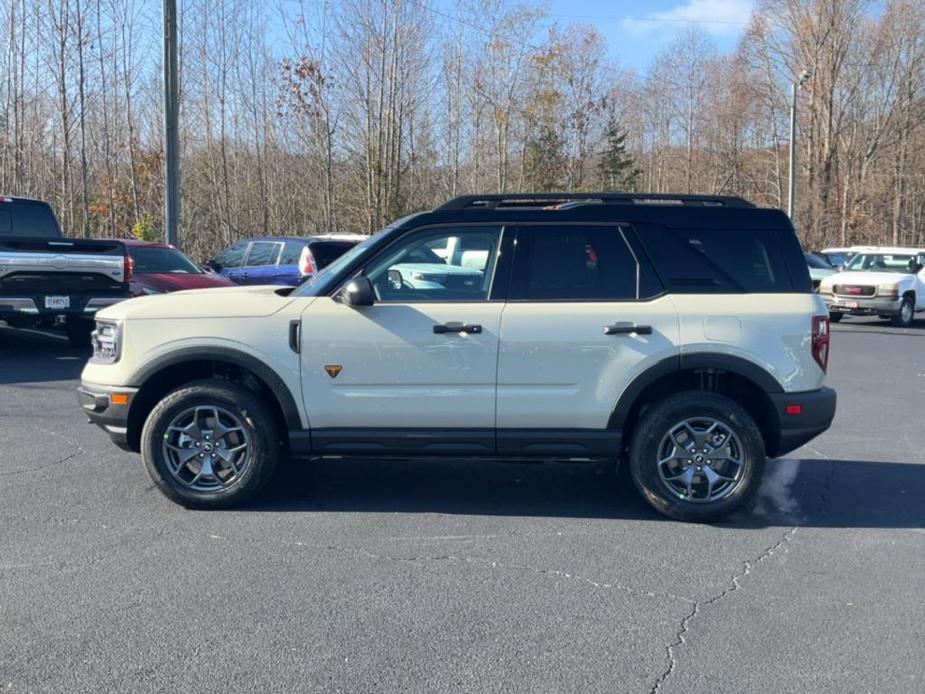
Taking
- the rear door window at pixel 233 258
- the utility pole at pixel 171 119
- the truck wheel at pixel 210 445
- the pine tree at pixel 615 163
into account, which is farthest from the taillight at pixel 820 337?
the pine tree at pixel 615 163

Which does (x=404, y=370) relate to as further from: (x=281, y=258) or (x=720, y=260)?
(x=281, y=258)

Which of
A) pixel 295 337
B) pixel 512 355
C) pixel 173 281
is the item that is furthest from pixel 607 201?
pixel 173 281

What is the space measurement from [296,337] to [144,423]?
1181 mm

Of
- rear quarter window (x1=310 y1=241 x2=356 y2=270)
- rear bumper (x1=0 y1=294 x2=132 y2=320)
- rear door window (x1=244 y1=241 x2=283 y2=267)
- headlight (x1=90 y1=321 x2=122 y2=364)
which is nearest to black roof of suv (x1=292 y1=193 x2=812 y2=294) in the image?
headlight (x1=90 y1=321 x2=122 y2=364)

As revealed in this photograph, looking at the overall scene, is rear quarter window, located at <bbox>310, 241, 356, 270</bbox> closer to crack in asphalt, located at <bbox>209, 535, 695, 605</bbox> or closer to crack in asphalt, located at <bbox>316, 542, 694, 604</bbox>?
crack in asphalt, located at <bbox>209, 535, 695, 605</bbox>

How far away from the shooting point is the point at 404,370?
5668 mm

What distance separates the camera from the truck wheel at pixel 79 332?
12977mm

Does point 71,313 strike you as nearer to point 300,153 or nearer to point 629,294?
point 629,294

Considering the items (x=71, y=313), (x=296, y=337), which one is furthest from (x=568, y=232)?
(x=71, y=313)

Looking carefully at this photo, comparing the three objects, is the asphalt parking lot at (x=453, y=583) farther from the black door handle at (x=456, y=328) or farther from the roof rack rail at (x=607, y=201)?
the roof rack rail at (x=607, y=201)

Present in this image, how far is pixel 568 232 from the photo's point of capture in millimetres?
5879

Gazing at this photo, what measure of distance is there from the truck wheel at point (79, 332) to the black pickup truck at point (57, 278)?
0.75 meters

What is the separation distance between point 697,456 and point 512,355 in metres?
1.31

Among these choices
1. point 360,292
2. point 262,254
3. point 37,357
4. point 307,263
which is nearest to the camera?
point 360,292
